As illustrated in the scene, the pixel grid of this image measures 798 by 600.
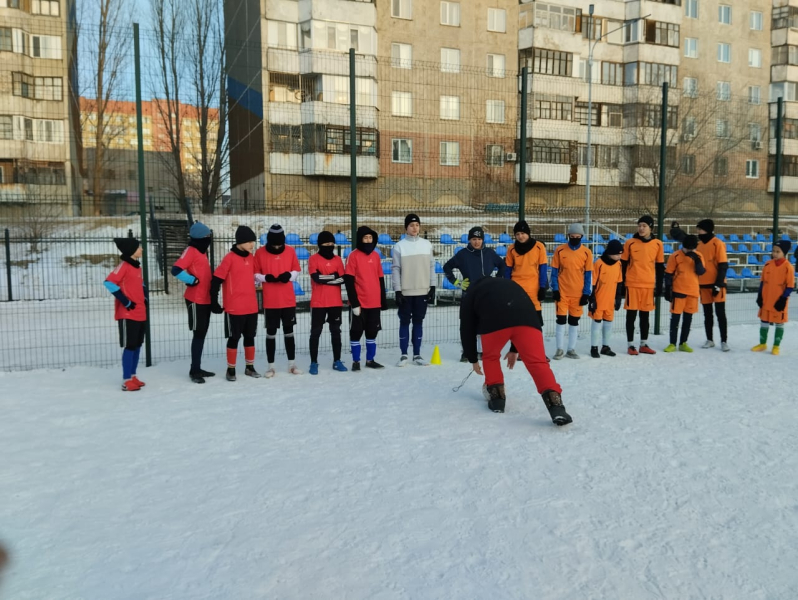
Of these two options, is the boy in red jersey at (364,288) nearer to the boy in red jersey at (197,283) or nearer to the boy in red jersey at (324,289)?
the boy in red jersey at (324,289)

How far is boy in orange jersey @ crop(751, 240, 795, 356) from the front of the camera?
9.16 meters

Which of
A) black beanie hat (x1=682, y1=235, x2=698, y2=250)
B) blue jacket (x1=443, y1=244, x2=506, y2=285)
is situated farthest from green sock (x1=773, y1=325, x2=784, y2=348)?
blue jacket (x1=443, y1=244, x2=506, y2=285)

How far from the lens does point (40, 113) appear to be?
8.18 meters

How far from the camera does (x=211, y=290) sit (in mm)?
7488

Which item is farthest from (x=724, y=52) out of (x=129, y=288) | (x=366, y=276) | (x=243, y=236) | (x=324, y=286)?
(x=129, y=288)

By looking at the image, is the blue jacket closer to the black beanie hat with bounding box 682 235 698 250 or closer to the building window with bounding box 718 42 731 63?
the black beanie hat with bounding box 682 235 698 250

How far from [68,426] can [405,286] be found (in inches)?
167

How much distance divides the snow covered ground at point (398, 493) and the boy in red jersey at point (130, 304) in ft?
1.03

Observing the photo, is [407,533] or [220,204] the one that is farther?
[220,204]

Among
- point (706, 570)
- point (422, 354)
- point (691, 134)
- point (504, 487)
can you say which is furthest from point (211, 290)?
point (691, 134)

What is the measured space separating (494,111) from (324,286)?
15.0ft

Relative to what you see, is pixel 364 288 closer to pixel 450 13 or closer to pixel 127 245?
pixel 127 245

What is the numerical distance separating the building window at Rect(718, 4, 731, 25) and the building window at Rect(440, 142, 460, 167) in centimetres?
4285

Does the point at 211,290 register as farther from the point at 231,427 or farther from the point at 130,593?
the point at 130,593
